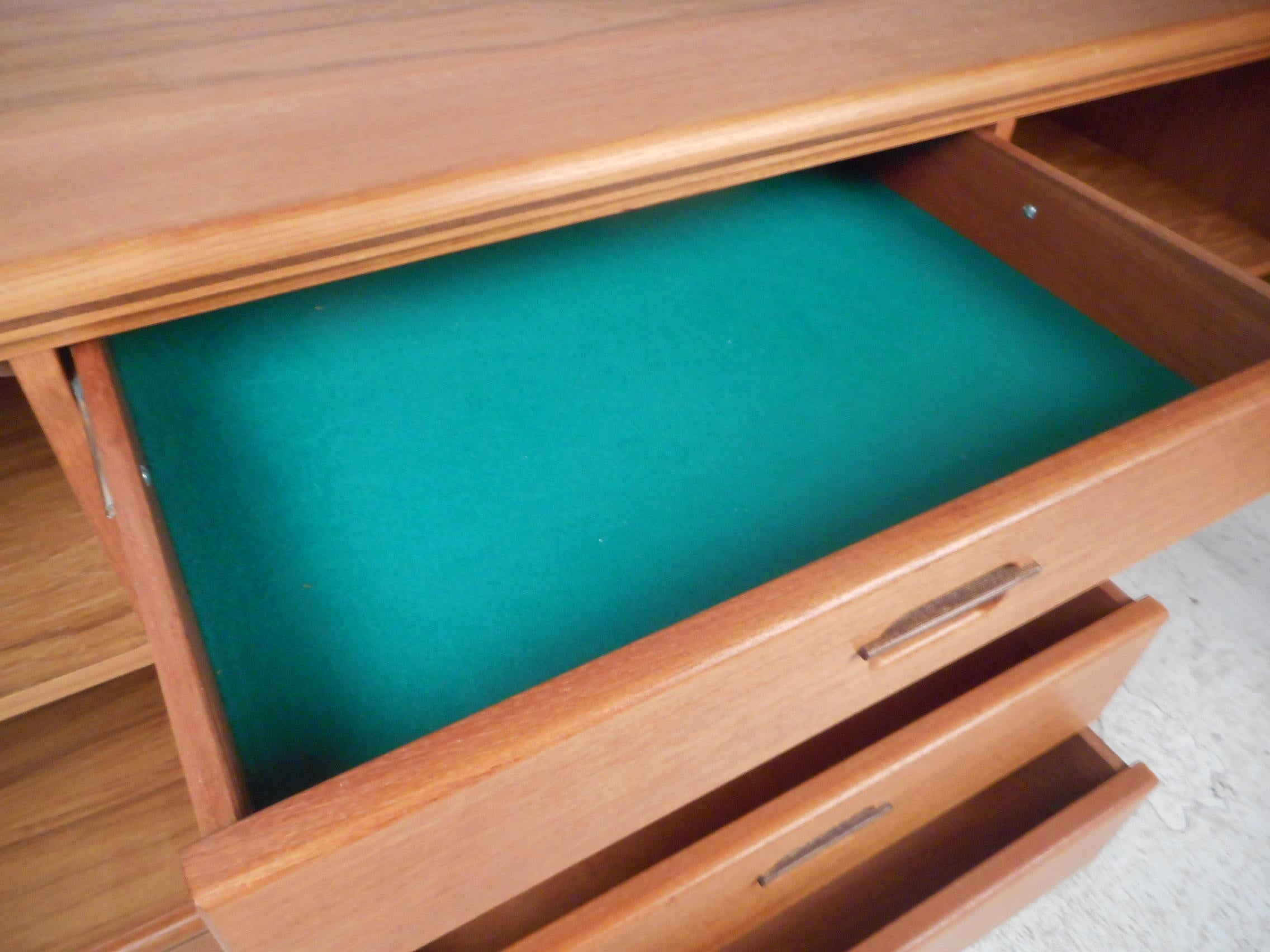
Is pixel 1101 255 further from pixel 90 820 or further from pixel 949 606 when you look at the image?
pixel 90 820

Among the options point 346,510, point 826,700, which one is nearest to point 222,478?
point 346,510

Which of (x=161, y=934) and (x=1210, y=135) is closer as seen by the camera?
(x=161, y=934)

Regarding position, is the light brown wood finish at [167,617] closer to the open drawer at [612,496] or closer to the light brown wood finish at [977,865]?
the open drawer at [612,496]

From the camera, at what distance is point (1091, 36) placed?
57cm

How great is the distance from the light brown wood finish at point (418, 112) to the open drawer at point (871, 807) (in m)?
0.33

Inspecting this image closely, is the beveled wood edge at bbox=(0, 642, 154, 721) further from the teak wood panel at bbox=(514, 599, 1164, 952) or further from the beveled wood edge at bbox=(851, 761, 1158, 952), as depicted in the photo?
the beveled wood edge at bbox=(851, 761, 1158, 952)

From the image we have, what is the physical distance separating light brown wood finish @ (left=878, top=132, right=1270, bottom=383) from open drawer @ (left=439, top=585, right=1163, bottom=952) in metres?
0.17

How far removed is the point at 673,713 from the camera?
1.11 ft

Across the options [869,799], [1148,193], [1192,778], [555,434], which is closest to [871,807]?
[869,799]

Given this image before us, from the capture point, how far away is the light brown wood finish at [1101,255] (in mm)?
506

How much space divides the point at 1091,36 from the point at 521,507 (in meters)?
0.48

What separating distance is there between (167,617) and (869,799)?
38 centimetres

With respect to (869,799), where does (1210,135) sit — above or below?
above

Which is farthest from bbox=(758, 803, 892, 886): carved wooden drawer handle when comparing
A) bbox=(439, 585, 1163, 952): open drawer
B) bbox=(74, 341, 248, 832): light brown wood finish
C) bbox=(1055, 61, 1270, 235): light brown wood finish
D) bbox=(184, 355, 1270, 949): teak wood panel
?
bbox=(1055, 61, 1270, 235): light brown wood finish
